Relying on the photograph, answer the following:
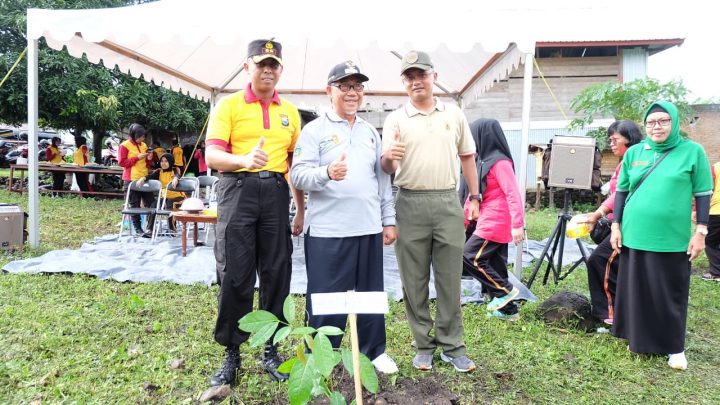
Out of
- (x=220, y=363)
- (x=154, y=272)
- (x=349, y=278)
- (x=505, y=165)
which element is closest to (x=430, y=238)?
(x=349, y=278)

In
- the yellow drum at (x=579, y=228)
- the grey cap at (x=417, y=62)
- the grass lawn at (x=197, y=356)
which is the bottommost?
the grass lawn at (x=197, y=356)

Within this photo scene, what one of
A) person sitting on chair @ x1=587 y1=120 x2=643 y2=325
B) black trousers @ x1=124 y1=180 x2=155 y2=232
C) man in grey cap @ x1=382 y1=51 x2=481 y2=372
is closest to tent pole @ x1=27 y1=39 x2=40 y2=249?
black trousers @ x1=124 y1=180 x2=155 y2=232

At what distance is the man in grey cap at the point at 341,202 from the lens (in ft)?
8.05

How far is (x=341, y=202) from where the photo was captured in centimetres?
246

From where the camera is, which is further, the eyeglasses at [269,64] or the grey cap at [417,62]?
the grey cap at [417,62]

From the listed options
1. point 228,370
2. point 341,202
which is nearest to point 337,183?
point 341,202

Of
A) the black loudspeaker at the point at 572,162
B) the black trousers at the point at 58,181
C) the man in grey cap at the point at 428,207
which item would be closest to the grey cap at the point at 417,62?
the man in grey cap at the point at 428,207

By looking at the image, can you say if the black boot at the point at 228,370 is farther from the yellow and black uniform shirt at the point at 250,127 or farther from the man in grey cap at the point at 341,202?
the yellow and black uniform shirt at the point at 250,127

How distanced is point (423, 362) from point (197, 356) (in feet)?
4.66

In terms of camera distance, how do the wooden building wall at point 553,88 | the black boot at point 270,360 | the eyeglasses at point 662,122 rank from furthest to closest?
the wooden building wall at point 553,88 → the eyeglasses at point 662,122 → the black boot at point 270,360

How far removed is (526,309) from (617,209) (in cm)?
121

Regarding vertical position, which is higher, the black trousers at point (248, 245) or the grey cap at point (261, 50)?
the grey cap at point (261, 50)

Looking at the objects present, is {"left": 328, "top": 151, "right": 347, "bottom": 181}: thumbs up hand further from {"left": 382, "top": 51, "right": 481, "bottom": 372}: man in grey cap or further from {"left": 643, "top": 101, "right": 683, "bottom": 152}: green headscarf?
{"left": 643, "top": 101, "right": 683, "bottom": 152}: green headscarf

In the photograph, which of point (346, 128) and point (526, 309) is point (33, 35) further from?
point (526, 309)
